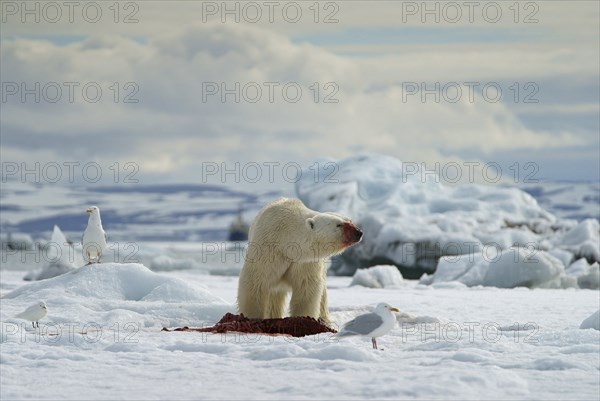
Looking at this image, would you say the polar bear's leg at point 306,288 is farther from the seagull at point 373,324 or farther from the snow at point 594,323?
the snow at point 594,323

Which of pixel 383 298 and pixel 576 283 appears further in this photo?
pixel 576 283

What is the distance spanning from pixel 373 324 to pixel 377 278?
13531mm

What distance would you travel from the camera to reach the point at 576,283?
69.8ft

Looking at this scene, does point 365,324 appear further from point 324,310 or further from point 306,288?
point 324,310

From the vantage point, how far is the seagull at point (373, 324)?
7.18 metres

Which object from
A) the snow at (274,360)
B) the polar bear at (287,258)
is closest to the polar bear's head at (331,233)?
the polar bear at (287,258)

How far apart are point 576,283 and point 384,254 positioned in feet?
29.4

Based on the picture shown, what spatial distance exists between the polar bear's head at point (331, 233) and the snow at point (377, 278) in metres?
11.2

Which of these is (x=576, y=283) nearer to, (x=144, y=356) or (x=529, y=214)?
(x=529, y=214)

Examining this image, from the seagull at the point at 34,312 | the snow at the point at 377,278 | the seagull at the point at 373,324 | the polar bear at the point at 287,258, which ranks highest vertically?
the polar bear at the point at 287,258

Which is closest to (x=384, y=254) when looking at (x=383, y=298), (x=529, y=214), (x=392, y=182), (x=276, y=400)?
(x=392, y=182)

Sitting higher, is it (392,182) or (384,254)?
(392,182)

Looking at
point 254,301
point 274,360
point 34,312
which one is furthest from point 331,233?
point 34,312

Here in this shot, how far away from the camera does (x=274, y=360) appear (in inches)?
262
